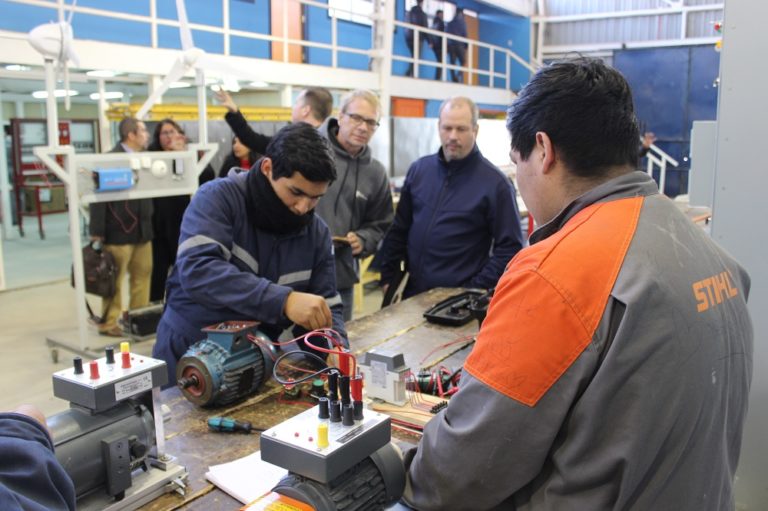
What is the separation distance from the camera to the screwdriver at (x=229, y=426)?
4.87 feet

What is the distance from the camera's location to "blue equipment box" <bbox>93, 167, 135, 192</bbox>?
12.9 feet

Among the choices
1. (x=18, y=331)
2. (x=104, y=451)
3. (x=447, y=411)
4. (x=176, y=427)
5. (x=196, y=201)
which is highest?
(x=196, y=201)

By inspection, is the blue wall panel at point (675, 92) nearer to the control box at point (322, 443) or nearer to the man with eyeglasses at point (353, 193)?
the man with eyeglasses at point (353, 193)

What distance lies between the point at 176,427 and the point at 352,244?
1511 millimetres

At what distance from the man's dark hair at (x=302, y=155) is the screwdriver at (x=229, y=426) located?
743 mm

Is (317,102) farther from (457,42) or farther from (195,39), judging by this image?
(457,42)

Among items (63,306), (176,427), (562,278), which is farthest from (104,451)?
(63,306)

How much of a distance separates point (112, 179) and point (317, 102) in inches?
59.3

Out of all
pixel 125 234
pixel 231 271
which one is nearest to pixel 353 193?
pixel 231 271

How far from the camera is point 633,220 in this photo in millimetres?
955

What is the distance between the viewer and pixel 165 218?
495 centimetres

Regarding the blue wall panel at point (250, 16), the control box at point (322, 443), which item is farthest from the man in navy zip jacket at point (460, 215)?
the blue wall panel at point (250, 16)

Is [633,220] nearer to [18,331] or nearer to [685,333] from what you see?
[685,333]

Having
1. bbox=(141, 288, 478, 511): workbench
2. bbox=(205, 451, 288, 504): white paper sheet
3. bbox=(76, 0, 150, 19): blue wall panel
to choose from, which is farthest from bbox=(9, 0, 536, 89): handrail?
bbox=(205, 451, 288, 504): white paper sheet
